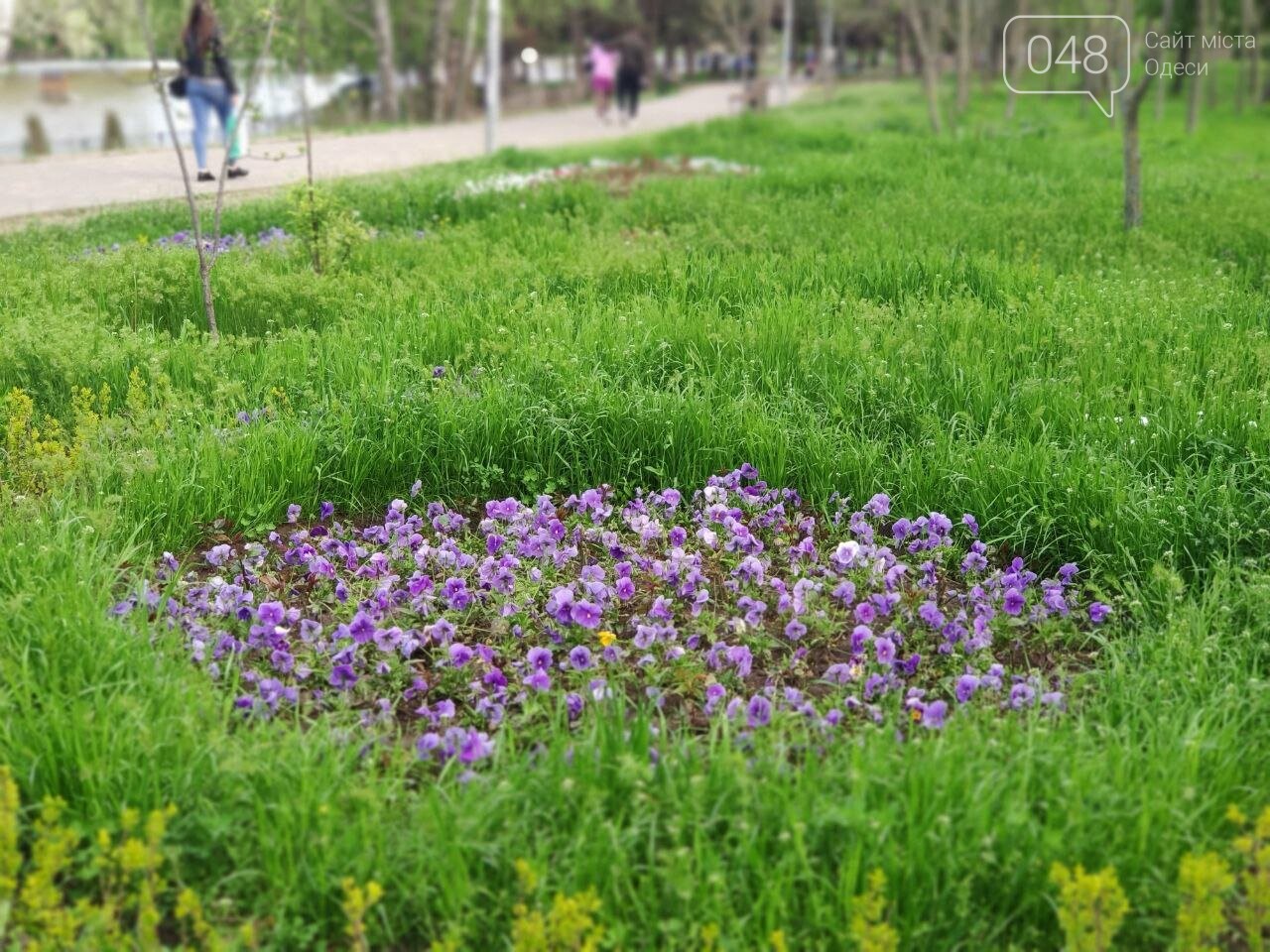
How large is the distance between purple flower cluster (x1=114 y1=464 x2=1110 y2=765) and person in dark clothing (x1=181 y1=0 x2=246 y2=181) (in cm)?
913

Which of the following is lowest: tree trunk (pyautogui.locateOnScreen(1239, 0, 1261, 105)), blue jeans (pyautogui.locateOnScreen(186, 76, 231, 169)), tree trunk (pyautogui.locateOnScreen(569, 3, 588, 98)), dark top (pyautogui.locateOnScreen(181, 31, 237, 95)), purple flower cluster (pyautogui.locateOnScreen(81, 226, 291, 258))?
purple flower cluster (pyautogui.locateOnScreen(81, 226, 291, 258))

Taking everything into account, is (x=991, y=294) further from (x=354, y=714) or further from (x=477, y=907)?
(x=477, y=907)

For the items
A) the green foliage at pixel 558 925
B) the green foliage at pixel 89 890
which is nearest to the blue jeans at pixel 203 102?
the green foliage at pixel 89 890

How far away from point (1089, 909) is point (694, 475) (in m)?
2.76

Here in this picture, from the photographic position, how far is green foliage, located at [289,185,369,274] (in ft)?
25.5

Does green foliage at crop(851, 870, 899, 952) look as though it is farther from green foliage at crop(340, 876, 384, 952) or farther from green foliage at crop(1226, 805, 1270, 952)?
green foliage at crop(340, 876, 384, 952)

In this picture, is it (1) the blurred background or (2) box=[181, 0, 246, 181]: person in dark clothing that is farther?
(1) the blurred background

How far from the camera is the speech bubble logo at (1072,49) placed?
2033cm

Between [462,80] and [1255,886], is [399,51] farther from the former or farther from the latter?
[1255,886]

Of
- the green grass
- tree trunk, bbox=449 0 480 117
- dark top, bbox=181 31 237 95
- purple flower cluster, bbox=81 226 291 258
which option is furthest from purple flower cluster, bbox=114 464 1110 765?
tree trunk, bbox=449 0 480 117

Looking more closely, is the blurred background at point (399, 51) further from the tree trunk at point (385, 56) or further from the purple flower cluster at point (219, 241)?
the purple flower cluster at point (219, 241)

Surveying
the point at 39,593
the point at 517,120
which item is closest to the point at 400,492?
the point at 39,593

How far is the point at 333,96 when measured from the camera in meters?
45.5

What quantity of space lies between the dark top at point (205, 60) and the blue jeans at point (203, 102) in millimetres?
90
